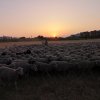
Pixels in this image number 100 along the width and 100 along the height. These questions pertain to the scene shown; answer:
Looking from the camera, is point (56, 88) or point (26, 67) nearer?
point (56, 88)

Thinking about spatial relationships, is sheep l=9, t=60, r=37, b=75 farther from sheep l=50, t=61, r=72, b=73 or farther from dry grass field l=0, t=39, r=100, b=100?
sheep l=50, t=61, r=72, b=73

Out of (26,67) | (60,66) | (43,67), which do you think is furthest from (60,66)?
(26,67)

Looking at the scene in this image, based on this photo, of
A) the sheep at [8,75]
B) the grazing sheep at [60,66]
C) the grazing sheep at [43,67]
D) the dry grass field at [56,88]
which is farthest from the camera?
the grazing sheep at [60,66]

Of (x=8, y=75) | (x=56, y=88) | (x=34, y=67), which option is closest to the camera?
(x=56, y=88)

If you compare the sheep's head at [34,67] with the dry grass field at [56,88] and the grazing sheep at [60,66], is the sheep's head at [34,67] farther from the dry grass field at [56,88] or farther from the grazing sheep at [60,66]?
the grazing sheep at [60,66]

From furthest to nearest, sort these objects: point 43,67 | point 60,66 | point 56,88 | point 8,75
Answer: point 60,66 < point 43,67 < point 8,75 < point 56,88

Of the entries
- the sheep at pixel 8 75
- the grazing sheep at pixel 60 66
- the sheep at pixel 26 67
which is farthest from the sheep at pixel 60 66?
the sheep at pixel 8 75

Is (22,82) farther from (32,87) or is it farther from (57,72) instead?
(57,72)

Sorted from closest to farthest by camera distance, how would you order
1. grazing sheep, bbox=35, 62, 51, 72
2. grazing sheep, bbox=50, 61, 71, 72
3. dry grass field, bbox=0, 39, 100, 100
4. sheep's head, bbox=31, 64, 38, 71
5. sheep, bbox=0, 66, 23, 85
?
dry grass field, bbox=0, 39, 100, 100, sheep, bbox=0, 66, 23, 85, sheep's head, bbox=31, 64, 38, 71, grazing sheep, bbox=35, 62, 51, 72, grazing sheep, bbox=50, 61, 71, 72

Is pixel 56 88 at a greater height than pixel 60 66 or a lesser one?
lesser

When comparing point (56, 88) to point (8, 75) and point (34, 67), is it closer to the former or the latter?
point (8, 75)

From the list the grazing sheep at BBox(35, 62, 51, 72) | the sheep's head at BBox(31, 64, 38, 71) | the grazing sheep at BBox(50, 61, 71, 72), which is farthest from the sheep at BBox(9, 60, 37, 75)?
the grazing sheep at BBox(50, 61, 71, 72)

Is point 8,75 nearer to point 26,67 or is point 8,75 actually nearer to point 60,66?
point 26,67

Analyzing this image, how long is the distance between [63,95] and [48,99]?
0.69 metres
